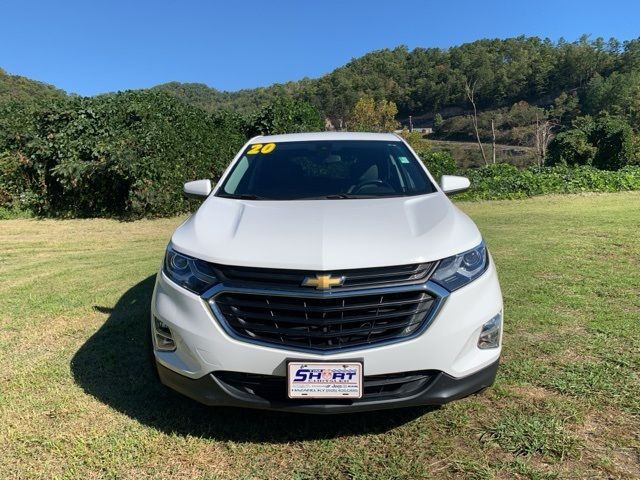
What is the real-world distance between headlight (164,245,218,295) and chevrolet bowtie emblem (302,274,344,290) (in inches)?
18.3

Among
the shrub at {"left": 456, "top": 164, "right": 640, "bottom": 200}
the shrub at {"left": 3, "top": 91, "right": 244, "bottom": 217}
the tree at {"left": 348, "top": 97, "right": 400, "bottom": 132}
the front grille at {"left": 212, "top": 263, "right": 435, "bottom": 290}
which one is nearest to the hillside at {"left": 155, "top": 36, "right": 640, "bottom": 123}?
the tree at {"left": 348, "top": 97, "right": 400, "bottom": 132}

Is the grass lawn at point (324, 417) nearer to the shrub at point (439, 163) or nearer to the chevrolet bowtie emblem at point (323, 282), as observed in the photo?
the chevrolet bowtie emblem at point (323, 282)

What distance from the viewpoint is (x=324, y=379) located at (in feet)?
7.29

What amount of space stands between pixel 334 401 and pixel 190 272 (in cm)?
93

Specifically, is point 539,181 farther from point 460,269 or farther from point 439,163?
point 460,269

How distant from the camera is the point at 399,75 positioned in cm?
8719

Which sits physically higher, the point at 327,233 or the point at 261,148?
the point at 261,148

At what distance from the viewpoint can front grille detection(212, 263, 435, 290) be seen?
2244 mm

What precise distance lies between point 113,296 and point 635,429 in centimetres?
459

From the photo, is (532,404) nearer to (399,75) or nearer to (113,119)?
(113,119)

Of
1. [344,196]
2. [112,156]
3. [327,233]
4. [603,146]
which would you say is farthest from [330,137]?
[603,146]

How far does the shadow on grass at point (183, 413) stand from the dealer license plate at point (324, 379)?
51 centimetres

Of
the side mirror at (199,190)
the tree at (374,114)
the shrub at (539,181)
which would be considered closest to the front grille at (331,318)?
the side mirror at (199,190)

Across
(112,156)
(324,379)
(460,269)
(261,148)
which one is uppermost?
(261,148)
